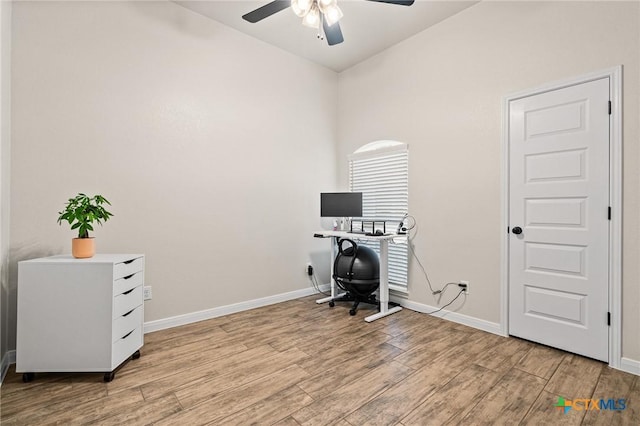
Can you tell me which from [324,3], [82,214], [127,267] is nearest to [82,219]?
[82,214]

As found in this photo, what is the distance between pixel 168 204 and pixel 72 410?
175 centimetres

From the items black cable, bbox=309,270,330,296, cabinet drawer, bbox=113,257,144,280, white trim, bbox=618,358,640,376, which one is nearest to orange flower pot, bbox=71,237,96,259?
cabinet drawer, bbox=113,257,144,280

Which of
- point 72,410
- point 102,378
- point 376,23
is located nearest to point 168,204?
point 102,378

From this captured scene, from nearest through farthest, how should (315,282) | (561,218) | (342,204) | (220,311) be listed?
(561,218)
(220,311)
(342,204)
(315,282)

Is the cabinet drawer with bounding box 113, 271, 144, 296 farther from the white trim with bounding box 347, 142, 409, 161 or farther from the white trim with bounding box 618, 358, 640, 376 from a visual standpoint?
the white trim with bounding box 618, 358, 640, 376

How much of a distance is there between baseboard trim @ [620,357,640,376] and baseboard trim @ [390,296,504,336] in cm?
79

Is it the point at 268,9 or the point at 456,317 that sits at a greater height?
the point at 268,9

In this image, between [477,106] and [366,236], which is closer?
[477,106]

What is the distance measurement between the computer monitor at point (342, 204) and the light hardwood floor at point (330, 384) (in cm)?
145

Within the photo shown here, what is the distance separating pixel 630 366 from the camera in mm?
2129

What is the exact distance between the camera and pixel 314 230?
13.8 feet

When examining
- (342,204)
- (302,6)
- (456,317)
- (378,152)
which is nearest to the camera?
(302,6)

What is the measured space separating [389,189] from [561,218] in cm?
179

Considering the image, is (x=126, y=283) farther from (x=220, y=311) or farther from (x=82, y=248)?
(x=220, y=311)
